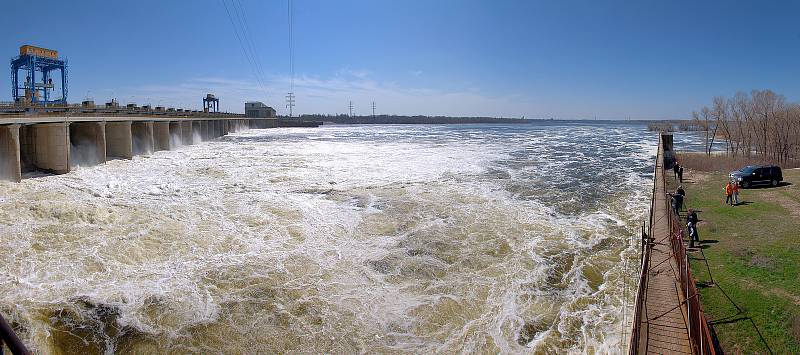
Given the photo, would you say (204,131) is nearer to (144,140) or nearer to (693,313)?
(144,140)

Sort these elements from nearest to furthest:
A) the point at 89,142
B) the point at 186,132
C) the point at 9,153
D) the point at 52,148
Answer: the point at 9,153 < the point at 52,148 < the point at 89,142 < the point at 186,132

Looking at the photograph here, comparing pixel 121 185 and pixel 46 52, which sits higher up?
pixel 46 52

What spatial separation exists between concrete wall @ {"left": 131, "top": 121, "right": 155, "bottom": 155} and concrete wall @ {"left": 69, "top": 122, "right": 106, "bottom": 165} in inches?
391

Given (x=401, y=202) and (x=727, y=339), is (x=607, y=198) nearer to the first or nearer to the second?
(x=401, y=202)

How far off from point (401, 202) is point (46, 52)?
74.8 metres

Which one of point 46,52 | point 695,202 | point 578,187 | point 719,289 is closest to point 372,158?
point 578,187

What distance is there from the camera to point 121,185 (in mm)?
25469

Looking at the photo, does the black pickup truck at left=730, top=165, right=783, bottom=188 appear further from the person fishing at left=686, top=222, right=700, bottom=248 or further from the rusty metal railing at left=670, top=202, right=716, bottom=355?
the rusty metal railing at left=670, top=202, right=716, bottom=355

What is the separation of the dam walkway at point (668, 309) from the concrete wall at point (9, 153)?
2817 cm

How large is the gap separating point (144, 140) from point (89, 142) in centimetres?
1179

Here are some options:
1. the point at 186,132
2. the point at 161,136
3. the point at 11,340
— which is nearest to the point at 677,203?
the point at 11,340

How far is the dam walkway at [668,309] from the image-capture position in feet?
31.7

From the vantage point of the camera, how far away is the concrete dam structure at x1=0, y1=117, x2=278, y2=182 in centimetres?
2359

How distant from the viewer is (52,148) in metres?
27.8
